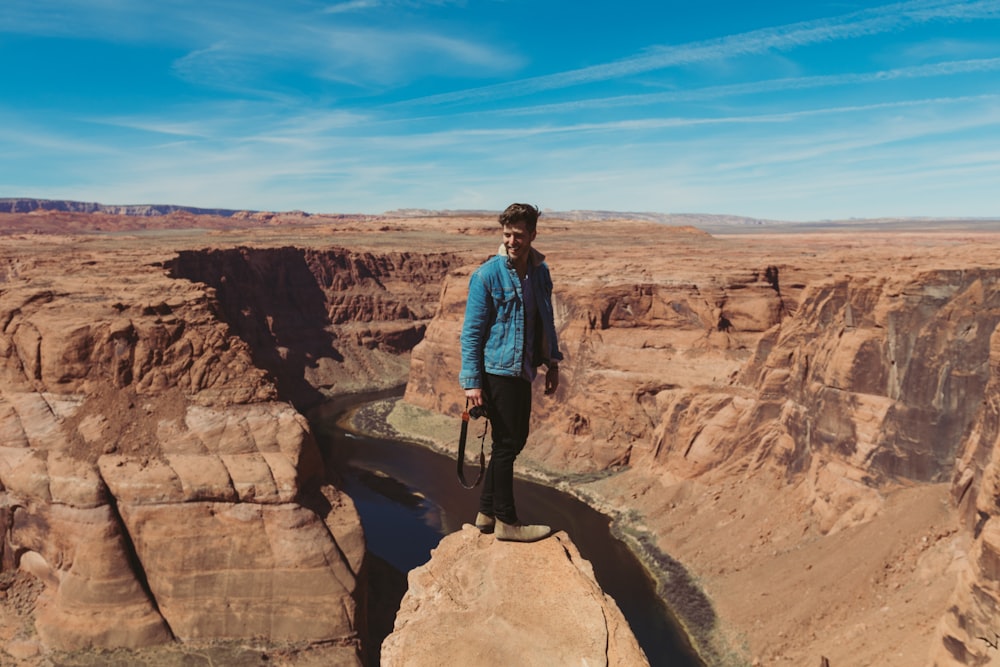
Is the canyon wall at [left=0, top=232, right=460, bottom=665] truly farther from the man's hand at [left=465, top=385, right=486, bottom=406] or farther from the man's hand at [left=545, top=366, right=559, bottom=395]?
the man's hand at [left=465, top=385, right=486, bottom=406]

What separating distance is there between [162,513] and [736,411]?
34.7 meters

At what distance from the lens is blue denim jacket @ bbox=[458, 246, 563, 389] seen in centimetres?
869

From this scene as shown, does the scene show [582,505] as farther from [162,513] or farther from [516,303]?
[516,303]

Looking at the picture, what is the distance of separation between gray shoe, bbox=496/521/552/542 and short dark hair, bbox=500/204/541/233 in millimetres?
4031

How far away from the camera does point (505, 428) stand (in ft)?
30.3

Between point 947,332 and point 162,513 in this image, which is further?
point 947,332

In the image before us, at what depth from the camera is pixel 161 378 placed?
29984 millimetres

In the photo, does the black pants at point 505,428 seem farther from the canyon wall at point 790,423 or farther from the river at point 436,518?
the river at point 436,518

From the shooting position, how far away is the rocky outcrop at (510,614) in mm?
7602

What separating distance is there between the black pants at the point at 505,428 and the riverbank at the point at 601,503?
81.1 feet

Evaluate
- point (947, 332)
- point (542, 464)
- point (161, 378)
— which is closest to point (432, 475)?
point (542, 464)

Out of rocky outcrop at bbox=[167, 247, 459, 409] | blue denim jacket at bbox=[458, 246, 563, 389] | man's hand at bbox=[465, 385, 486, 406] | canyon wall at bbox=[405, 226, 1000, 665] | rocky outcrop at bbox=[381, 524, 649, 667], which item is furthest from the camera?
rocky outcrop at bbox=[167, 247, 459, 409]

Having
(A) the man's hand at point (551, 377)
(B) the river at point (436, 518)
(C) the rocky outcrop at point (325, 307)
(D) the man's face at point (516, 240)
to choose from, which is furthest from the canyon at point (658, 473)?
(C) the rocky outcrop at point (325, 307)

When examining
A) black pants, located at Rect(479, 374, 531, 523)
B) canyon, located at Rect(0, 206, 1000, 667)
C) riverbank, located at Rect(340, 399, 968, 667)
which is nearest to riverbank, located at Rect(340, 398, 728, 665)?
riverbank, located at Rect(340, 399, 968, 667)
